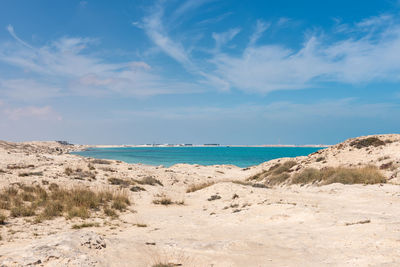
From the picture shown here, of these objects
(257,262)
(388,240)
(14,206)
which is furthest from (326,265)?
(14,206)

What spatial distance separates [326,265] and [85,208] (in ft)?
30.7

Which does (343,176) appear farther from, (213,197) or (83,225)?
(83,225)

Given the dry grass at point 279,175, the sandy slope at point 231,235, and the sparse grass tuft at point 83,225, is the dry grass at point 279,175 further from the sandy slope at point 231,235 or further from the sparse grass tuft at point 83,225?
the sparse grass tuft at point 83,225

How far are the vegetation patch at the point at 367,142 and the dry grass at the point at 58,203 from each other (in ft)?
79.9

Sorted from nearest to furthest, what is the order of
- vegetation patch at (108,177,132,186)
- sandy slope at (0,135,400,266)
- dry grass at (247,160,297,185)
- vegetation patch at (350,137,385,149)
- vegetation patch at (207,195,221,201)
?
sandy slope at (0,135,400,266), vegetation patch at (207,195,221,201), vegetation patch at (108,177,132,186), dry grass at (247,160,297,185), vegetation patch at (350,137,385,149)

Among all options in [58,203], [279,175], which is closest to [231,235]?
[58,203]

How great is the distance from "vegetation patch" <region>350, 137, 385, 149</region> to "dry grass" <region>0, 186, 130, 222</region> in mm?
24353

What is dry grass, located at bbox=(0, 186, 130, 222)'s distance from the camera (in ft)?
36.0

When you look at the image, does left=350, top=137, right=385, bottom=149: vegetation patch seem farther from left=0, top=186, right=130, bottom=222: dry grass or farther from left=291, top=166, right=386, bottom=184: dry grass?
left=0, top=186, right=130, bottom=222: dry grass

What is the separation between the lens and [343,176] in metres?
19.3

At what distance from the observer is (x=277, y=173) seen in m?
28.0

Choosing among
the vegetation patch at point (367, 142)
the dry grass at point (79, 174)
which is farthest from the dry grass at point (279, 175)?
the dry grass at point (79, 174)

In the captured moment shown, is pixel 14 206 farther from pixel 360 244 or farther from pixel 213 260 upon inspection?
pixel 360 244

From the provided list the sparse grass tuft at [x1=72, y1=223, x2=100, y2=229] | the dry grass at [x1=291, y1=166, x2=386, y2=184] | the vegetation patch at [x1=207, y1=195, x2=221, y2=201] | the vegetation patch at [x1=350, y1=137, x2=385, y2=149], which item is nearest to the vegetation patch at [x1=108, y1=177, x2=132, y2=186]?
the vegetation patch at [x1=207, y1=195, x2=221, y2=201]
